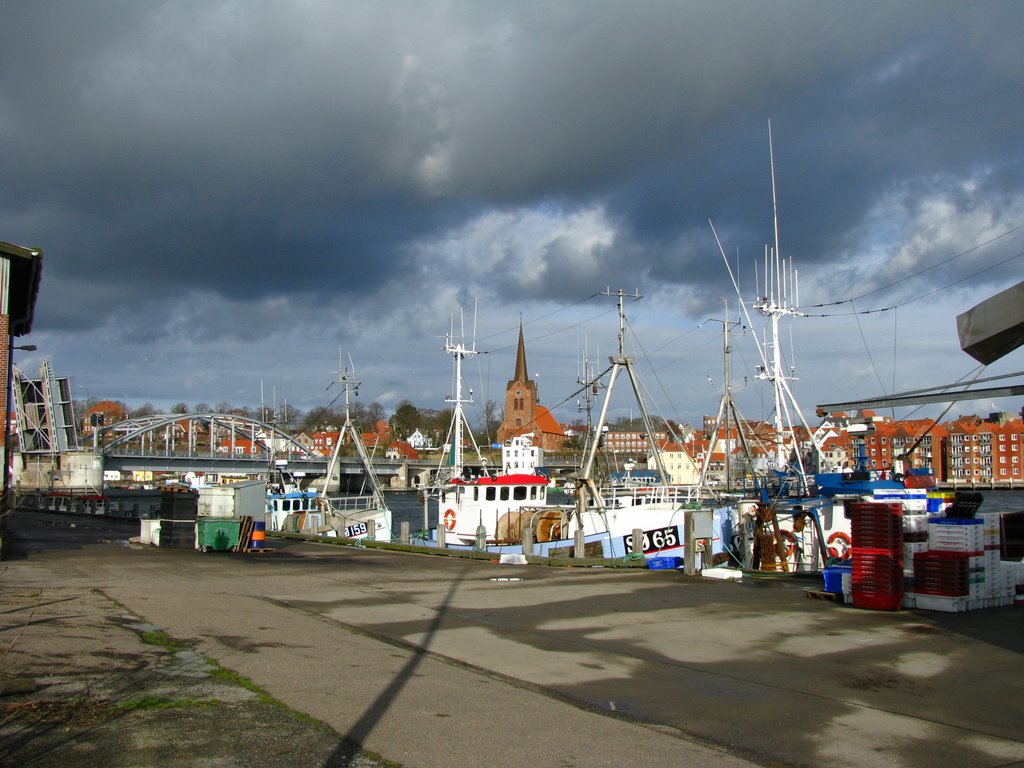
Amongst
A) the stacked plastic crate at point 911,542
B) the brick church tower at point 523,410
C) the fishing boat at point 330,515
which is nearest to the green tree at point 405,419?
the brick church tower at point 523,410

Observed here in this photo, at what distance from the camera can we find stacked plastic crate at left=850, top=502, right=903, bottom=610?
1387 cm

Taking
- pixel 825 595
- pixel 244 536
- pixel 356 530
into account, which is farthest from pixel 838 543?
pixel 356 530

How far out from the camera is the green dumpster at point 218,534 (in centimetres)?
2675

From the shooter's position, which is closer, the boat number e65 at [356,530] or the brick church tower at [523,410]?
the boat number e65 at [356,530]

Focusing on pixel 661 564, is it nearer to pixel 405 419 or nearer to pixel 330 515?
pixel 330 515

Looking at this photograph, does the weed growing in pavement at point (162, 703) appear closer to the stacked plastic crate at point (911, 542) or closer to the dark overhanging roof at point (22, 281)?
the stacked plastic crate at point (911, 542)

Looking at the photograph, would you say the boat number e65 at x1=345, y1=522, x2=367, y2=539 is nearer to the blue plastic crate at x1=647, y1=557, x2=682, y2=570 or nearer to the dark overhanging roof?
the dark overhanging roof

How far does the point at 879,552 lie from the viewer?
45.9ft

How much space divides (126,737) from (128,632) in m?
5.08

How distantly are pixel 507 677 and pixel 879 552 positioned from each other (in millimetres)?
7466

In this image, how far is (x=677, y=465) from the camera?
5679 inches

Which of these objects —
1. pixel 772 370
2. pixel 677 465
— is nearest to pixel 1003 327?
pixel 772 370

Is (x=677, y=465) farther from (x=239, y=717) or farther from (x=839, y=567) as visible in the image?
(x=239, y=717)

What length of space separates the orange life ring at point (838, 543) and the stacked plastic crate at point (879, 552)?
470 inches
